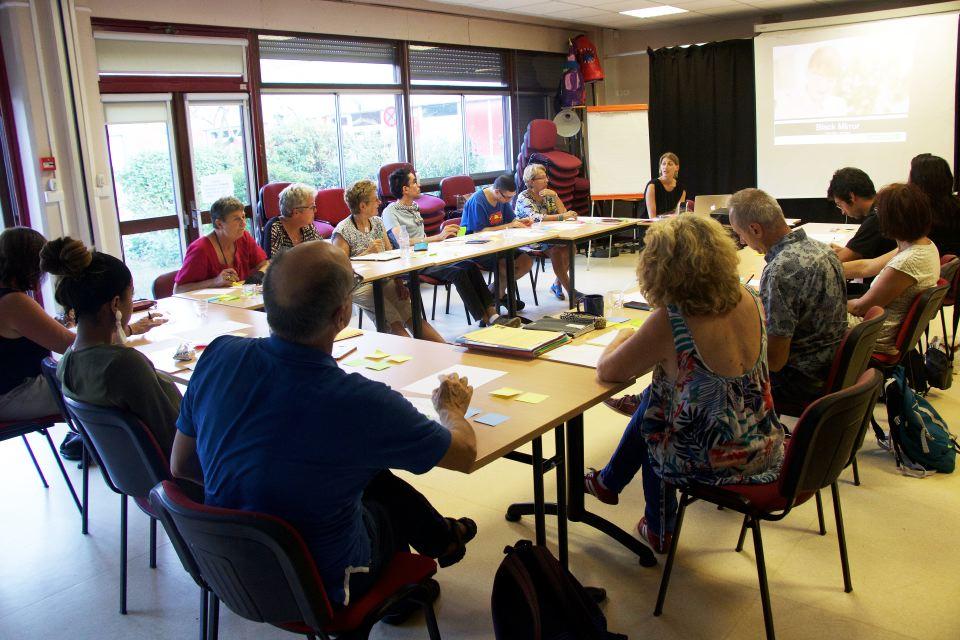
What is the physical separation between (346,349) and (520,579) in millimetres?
1273

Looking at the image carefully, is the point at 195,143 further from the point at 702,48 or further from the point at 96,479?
the point at 702,48

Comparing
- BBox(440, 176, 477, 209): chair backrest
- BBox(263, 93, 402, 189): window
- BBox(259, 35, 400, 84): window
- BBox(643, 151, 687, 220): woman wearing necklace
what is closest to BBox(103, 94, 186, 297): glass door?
BBox(263, 93, 402, 189): window

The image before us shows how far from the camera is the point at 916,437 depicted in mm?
3164

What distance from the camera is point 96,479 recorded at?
3.48 metres

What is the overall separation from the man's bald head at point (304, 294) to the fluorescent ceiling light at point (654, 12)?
7867 mm

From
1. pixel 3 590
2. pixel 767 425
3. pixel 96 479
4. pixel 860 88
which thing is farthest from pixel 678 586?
pixel 860 88

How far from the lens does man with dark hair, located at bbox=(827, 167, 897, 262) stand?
12.8 feet

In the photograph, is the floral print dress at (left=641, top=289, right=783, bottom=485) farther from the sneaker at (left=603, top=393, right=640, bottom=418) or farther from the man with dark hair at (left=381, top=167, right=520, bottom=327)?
the man with dark hair at (left=381, top=167, right=520, bottom=327)

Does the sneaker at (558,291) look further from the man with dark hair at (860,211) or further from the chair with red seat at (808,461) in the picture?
the chair with red seat at (808,461)

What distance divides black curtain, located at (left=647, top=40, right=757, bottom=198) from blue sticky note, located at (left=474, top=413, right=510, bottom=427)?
808 centimetres

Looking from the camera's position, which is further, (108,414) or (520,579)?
(108,414)

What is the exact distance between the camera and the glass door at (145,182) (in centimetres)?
573

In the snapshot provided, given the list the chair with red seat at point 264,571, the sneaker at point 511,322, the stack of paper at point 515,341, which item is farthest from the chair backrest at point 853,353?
the chair with red seat at point 264,571

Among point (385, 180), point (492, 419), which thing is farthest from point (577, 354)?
point (385, 180)
